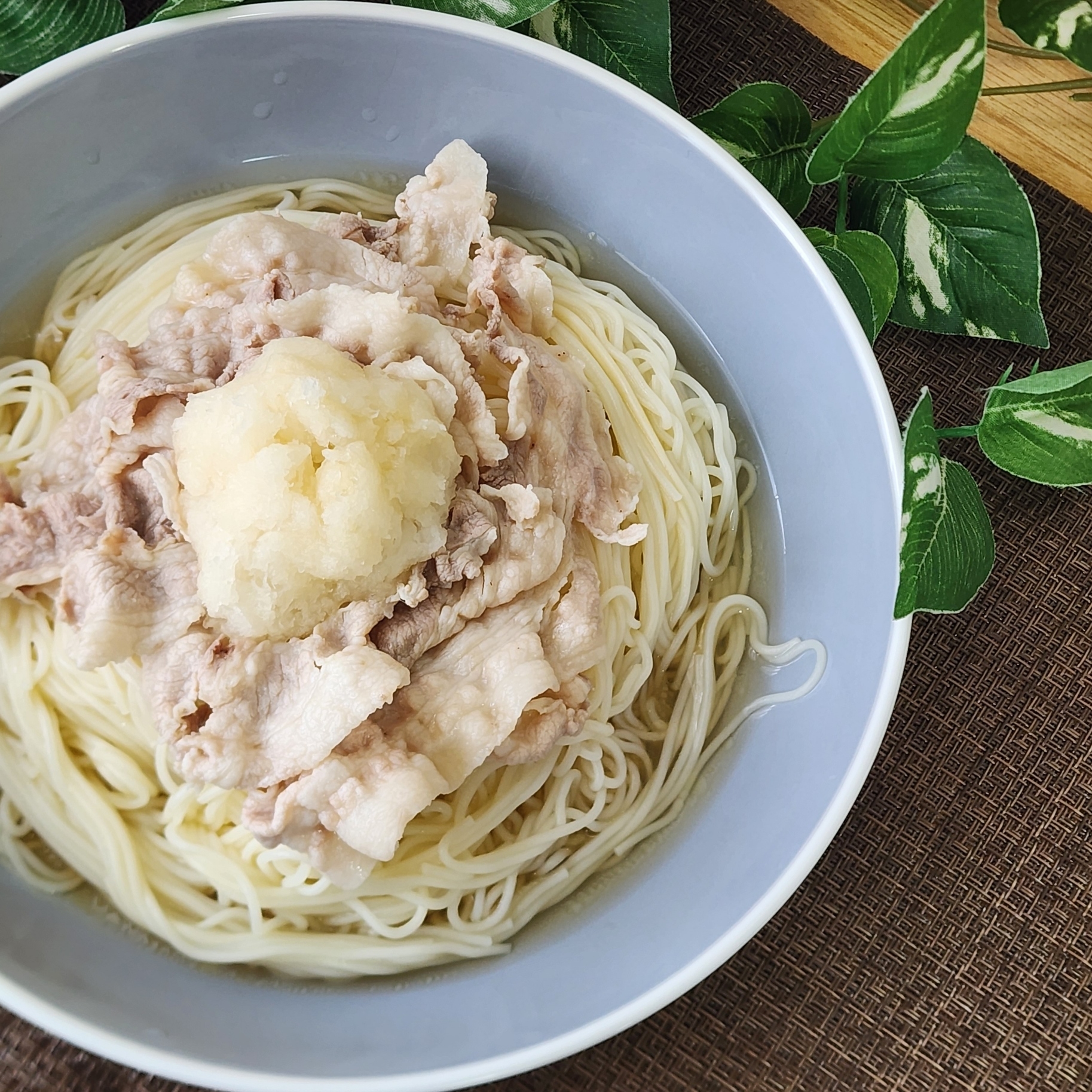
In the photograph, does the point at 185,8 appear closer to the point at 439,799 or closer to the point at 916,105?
the point at 916,105

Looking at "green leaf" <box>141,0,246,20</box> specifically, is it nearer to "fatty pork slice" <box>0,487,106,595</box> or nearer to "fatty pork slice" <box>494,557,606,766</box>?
"fatty pork slice" <box>0,487,106,595</box>

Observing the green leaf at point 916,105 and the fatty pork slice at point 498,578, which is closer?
the green leaf at point 916,105

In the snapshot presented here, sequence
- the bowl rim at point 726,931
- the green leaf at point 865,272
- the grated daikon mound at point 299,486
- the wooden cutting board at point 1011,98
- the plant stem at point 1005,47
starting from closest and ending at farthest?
the bowl rim at point 726,931 → the grated daikon mound at point 299,486 → the green leaf at point 865,272 → the plant stem at point 1005,47 → the wooden cutting board at point 1011,98

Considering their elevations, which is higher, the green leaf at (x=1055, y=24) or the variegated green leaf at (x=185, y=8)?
the variegated green leaf at (x=185, y=8)

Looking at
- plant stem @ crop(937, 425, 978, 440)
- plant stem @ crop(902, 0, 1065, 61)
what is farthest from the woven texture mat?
plant stem @ crop(902, 0, 1065, 61)

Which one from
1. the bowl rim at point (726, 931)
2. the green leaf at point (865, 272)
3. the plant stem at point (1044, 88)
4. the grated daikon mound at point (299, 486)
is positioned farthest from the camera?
the plant stem at point (1044, 88)

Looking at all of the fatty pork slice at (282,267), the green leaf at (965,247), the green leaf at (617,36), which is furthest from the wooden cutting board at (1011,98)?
the fatty pork slice at (282,267)

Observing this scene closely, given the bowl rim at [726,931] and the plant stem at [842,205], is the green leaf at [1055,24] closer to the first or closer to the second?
the plant stem at [842,205]
